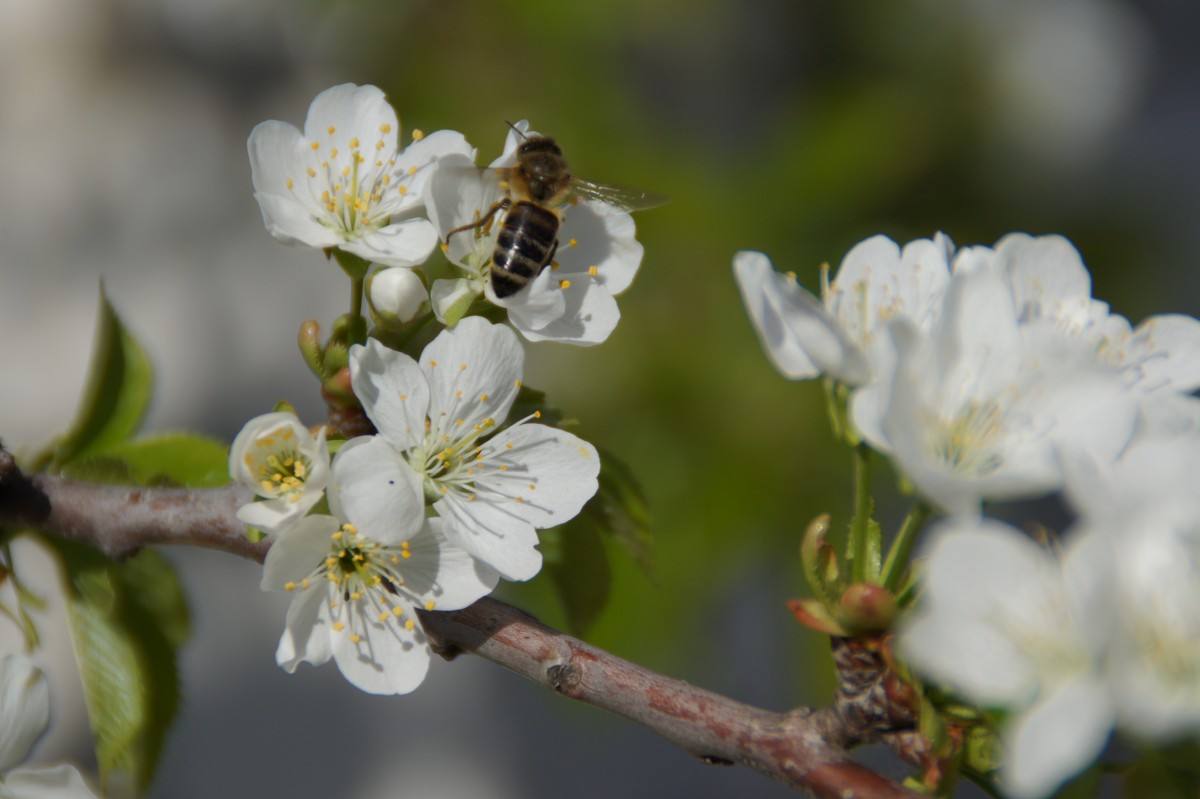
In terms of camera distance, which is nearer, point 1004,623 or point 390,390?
point 1004,623

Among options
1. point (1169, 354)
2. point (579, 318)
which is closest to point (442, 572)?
point (579, 318)

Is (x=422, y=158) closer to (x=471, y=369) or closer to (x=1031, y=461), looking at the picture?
(x=471, y=369)

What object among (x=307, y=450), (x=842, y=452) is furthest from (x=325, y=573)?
(x=842, y=452)

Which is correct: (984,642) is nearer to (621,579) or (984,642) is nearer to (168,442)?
(168,442)

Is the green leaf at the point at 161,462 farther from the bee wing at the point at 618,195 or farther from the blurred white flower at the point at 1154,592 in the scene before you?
the blurred white flower at the point at 1154,592

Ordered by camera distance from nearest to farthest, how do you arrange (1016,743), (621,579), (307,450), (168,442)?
(1016,743) → (307,450) → (168,442) → (621,579)

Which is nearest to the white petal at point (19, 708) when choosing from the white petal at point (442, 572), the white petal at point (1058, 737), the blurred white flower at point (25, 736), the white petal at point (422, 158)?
the blurred white flower at point (25, 736)

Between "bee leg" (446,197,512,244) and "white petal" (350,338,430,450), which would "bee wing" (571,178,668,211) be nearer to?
"bee leg" (446,197,512,244)
